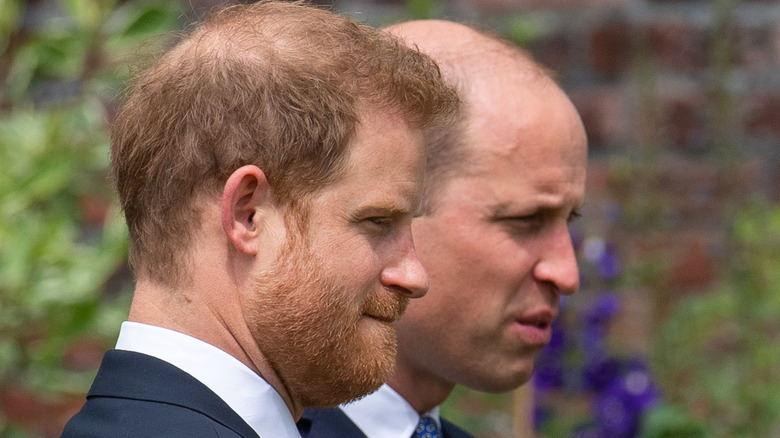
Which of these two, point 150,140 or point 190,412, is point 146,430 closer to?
point 190,412

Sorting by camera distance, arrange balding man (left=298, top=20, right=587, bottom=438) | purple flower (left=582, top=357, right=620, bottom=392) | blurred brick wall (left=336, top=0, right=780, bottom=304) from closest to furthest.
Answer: balding man (left=298, top=20, right=587, bottom=438) < purple flower (left=582, top=357, right=620, bottom=392) < blurred brick wall (left=336, top=0, right=780, bottom=304)

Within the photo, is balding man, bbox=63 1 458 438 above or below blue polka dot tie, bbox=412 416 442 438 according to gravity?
above

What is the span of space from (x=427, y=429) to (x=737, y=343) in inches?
43.7

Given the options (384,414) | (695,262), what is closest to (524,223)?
(384,414)

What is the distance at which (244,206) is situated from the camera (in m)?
1.25

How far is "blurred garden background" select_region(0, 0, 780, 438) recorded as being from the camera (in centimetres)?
233

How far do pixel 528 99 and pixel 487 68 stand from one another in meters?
0.09

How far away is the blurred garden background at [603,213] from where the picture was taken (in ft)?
7.65

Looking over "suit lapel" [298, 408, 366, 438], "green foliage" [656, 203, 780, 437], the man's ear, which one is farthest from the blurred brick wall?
the man's ear

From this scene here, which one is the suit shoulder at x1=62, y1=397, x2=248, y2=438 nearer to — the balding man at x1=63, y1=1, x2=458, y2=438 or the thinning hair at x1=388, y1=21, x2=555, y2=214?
the balding man at x1=63, y1=1, x2=458, y2=438

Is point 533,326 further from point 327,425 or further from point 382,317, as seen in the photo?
point 382,317

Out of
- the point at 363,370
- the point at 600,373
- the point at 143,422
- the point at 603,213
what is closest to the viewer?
the point at 143,422

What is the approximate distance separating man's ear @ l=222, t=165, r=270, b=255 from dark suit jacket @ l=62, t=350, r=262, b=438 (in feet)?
0.50

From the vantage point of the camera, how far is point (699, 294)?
2.97 meters
